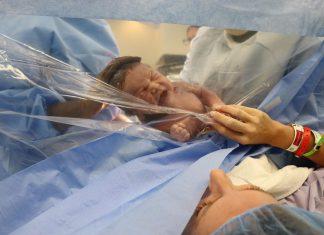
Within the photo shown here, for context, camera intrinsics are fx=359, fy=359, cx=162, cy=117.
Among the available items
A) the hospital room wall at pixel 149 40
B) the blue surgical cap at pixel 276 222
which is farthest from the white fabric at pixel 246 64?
the blue surgical cap at pixel 276 222

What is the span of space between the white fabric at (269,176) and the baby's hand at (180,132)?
0.44 ft

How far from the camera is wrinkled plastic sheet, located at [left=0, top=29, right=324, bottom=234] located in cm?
64

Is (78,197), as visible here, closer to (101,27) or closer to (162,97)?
(162,97)

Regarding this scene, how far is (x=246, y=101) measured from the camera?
943 mm

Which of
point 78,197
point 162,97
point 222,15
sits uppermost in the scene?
point 222,15

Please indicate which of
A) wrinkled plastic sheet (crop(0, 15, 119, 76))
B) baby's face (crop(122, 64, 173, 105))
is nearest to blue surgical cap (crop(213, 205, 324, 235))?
baby's face (crop(122, 64, 173, 105))

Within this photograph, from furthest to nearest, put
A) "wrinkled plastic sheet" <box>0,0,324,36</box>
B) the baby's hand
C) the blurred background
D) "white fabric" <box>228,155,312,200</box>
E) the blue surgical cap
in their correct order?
the blurred background < the baby's hand < "white fabric" <box>228,155,312,200</box> < "wrinkled plastic sheet" <box>0,0,324,36</box> < the blue surgical cap

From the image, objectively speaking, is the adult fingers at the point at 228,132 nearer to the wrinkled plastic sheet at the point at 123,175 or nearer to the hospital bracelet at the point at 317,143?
the wrinkled plastic sheet at the point at 123,175

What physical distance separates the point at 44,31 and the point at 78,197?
49cm

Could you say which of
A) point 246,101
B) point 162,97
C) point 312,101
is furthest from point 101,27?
point 312,101

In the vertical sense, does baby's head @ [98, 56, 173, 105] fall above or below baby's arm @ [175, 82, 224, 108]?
above

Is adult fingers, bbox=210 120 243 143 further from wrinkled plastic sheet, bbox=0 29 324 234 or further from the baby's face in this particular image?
the baby's face

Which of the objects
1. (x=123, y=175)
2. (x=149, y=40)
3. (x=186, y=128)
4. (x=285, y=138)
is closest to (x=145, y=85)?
(x=186, y=128)

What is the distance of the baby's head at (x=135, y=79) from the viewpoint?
0.87 meters
